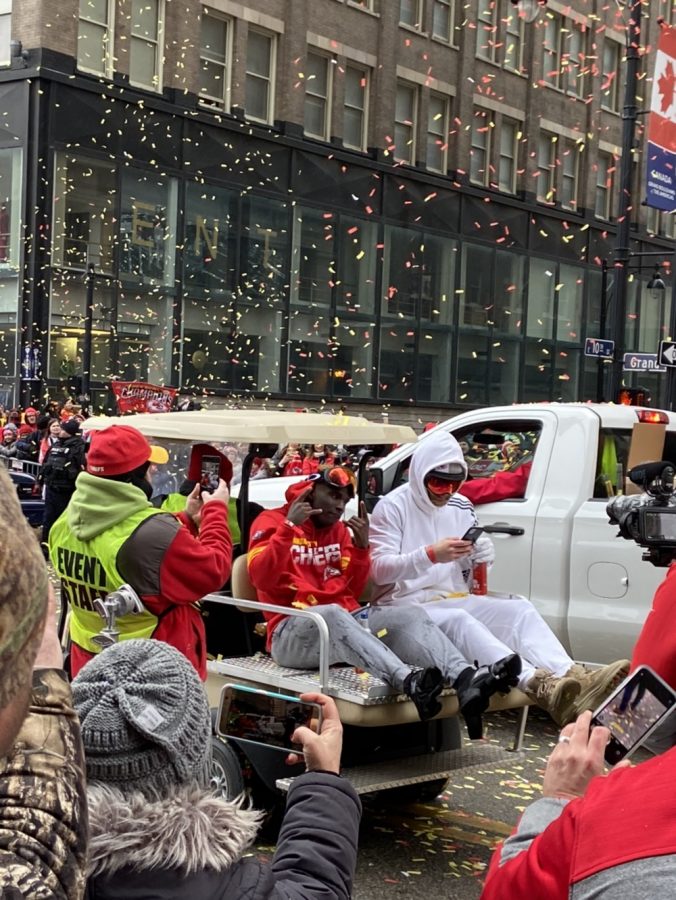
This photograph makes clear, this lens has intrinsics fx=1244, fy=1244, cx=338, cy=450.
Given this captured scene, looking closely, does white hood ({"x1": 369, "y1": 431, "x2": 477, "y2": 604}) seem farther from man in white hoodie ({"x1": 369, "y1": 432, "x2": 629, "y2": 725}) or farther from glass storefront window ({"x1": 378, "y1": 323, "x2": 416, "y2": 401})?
glass storefront window ({"x1": 378, "y1": 323, "x2": 416, "y2": 401})

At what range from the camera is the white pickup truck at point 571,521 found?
800 cm

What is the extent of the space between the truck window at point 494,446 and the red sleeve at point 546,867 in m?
6.66

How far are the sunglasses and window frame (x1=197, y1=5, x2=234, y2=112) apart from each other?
84.8 feet

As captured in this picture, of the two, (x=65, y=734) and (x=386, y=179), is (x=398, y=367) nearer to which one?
(x=386, y=179)

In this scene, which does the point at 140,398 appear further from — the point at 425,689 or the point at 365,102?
the point at 365,102

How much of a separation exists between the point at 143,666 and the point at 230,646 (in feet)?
13.3

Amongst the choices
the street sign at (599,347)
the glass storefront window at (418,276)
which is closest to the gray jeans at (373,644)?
the street sign at (599,347)

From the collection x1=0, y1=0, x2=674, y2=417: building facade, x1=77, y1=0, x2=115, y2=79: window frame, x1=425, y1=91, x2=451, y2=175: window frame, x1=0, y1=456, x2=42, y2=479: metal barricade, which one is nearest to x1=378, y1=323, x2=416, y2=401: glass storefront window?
x1=0, y1=0, x2=674, y2=417: building facade

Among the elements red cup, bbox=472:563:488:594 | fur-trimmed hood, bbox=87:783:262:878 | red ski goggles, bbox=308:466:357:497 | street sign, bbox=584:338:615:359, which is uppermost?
street sign, bbox=584:338:615:359

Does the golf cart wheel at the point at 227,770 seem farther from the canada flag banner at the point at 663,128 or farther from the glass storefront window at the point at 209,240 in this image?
the glass storefront window at the point at 209,240

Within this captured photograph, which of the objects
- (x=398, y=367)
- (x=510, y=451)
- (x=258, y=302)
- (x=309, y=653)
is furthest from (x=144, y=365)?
(x=309, y=653)

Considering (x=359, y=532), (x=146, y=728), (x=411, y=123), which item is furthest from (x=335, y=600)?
(x=411, y=123)

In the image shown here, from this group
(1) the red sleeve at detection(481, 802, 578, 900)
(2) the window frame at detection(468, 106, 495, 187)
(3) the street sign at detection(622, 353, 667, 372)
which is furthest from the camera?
(2) the window frame at detection(468, 106, 495, 187)

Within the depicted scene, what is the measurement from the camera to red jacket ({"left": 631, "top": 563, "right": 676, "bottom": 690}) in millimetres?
2928
